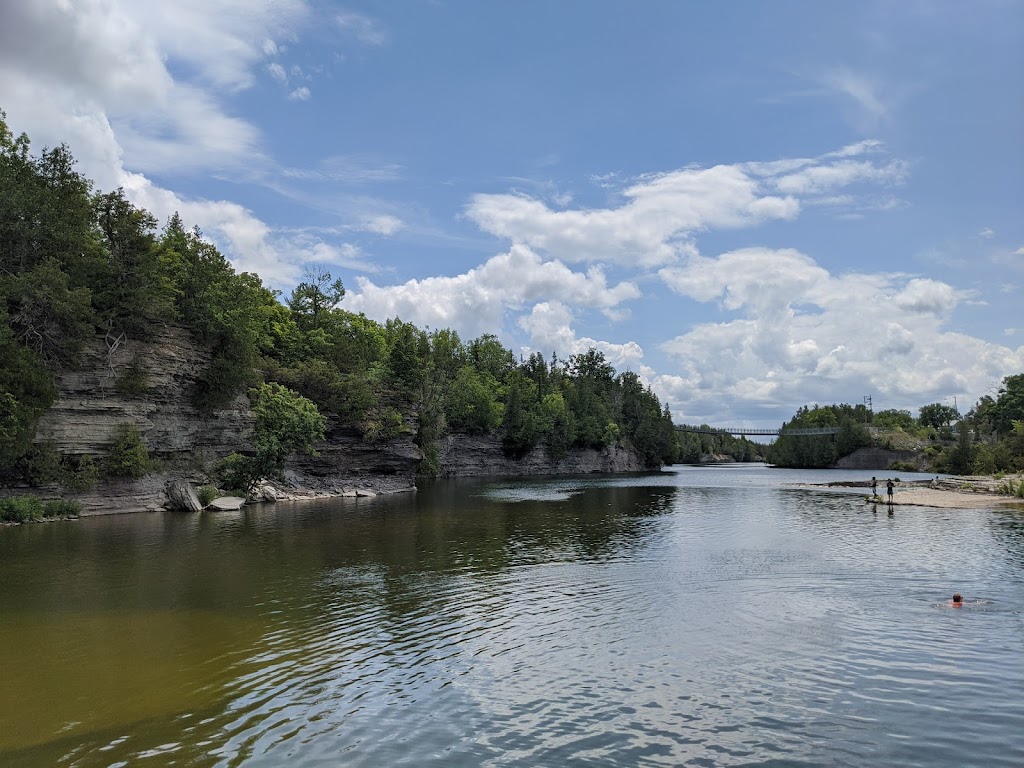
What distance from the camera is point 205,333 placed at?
57750mm

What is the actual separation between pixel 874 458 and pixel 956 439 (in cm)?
3552

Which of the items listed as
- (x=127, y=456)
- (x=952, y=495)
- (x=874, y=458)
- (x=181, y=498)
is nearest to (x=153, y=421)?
(x=127, y=456)

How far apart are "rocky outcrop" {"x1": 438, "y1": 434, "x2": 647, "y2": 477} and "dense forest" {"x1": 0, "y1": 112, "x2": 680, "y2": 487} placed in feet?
59.2

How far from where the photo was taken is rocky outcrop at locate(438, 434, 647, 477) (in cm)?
12188

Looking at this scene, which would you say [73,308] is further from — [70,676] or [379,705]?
[379,705]

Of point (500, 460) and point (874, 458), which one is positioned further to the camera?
point (874, 458)

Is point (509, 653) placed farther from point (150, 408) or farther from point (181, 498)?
point (150, 408)

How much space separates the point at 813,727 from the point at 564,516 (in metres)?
37.4

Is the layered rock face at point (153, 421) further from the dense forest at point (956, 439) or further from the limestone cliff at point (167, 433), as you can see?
the dense forest at point (956, 439)

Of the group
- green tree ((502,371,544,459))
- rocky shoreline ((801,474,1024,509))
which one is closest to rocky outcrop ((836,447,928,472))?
rocky shoreline ((801,474,1024,509))

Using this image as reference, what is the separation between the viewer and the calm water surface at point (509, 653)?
11.4 m

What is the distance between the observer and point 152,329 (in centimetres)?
5244

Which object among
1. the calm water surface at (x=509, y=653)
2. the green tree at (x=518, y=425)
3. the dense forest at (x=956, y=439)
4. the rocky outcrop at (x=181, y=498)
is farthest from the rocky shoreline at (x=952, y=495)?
the green tree at (x=518, y=425)

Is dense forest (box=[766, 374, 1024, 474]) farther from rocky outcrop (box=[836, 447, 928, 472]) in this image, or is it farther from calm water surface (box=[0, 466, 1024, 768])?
calm water surface (box=[0, 466, 1024, 768])
